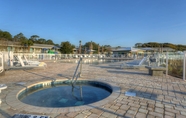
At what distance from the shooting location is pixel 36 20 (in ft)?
68.4

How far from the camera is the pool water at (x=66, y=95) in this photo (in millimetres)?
3812

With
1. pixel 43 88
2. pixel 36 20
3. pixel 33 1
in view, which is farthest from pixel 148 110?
pixel 36 20

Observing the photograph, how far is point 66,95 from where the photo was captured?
4.53 meters

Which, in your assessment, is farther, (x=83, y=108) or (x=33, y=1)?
(x=33, y=1)

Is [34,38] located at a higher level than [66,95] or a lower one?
higher

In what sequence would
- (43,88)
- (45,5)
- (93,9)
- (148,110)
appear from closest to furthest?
(148,110), (43,88), (45,5), (93,9)

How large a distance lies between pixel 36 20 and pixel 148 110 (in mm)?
22383

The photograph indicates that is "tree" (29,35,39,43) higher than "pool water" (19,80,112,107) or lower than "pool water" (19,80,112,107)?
higher

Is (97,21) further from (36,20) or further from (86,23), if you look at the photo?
(36,20)

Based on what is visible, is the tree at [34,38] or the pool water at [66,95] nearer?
the pool water at [66,95]

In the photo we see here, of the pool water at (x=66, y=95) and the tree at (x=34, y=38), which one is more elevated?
the tree at (x=34, y=38)

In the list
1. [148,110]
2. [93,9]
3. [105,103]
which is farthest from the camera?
[93,9]

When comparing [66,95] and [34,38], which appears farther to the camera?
[34,38]

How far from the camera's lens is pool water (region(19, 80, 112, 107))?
381 cm
